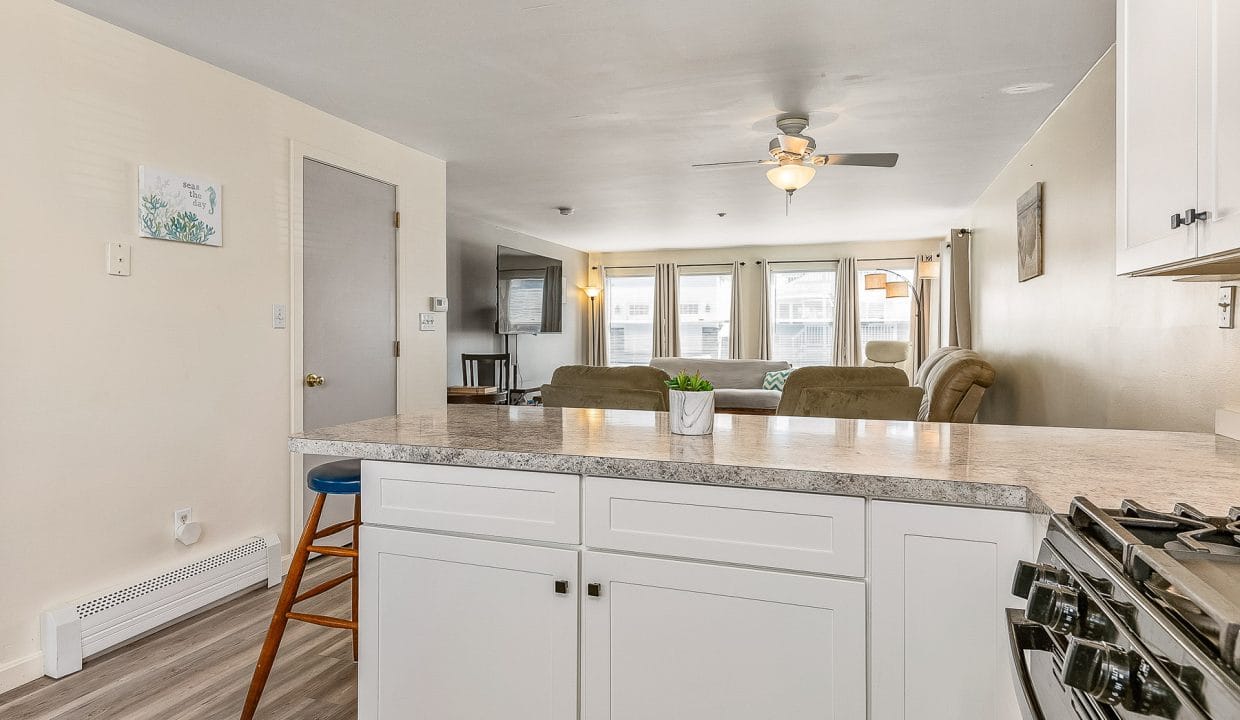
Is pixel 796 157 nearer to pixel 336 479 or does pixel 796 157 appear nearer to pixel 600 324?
pixel 336 479

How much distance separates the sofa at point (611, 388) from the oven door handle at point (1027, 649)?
2.65 meters

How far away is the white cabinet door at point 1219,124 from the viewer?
1.14m

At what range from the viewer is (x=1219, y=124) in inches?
46.5

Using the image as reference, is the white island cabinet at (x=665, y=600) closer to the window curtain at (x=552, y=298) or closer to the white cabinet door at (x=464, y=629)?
the white cabinet door at (x=464, y=629)

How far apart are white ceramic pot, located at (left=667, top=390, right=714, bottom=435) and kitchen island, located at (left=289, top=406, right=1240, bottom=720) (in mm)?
63

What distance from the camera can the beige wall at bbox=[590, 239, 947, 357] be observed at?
8.40m

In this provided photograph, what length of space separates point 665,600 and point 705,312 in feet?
26.2

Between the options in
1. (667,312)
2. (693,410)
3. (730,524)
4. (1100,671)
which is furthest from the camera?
(667,312)

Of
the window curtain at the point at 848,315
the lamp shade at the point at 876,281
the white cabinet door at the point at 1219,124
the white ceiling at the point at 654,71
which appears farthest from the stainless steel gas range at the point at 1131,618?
the window curtain at the point at 848,315

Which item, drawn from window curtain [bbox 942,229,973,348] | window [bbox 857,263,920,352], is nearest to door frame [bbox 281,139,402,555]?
window curtain [bbox 942,229,973,348]

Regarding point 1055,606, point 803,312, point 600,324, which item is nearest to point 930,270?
point 803,312

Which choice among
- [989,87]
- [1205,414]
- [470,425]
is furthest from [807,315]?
[470,425]

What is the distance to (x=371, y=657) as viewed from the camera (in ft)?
5.29

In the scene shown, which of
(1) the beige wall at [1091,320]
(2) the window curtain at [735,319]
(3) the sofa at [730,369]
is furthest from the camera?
(2) the window curtain at [735,319]
